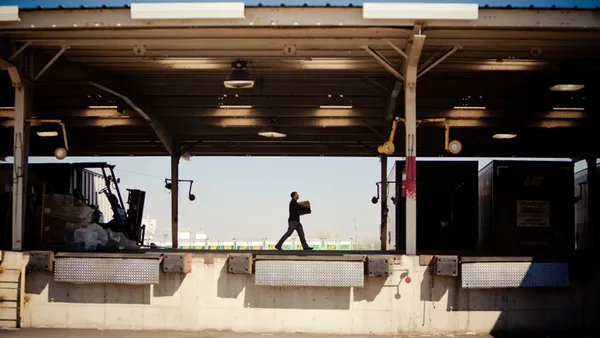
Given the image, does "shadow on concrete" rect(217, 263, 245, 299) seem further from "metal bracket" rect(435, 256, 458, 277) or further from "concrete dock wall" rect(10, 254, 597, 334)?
"metal bracket" rect(435, 256, 458, 277)

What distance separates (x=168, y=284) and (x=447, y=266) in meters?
4.66

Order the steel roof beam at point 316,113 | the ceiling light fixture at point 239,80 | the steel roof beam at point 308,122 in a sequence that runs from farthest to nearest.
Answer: the steel roof beam at point 308,122 < the steel roof beam at point 316,113 < the ceiling light fixture at point 239,80

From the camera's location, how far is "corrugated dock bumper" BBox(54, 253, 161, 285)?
12.7 meters

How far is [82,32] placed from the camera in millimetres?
14070

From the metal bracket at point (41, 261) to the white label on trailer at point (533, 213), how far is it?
1230 centimetres

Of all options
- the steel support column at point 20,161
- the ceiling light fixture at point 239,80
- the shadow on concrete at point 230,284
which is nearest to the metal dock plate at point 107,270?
the shadow on concrete at point 230,284

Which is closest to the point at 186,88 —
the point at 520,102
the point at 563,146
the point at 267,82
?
the point at 267,82

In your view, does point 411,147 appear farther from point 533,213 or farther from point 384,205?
point 384,205

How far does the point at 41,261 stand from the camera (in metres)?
13.0

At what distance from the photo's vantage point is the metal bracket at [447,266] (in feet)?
41.1

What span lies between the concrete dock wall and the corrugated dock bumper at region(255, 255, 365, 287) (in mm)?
392

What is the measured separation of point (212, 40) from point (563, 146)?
59.8 ft

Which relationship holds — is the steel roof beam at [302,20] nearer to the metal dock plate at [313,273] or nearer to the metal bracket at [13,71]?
the metal bracket at [13,71]

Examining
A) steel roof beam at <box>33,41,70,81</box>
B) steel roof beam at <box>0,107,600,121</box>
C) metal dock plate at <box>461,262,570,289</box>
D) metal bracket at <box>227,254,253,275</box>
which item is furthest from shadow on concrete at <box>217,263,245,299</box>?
steel roof beam at <box>0,107,600,121</box>
